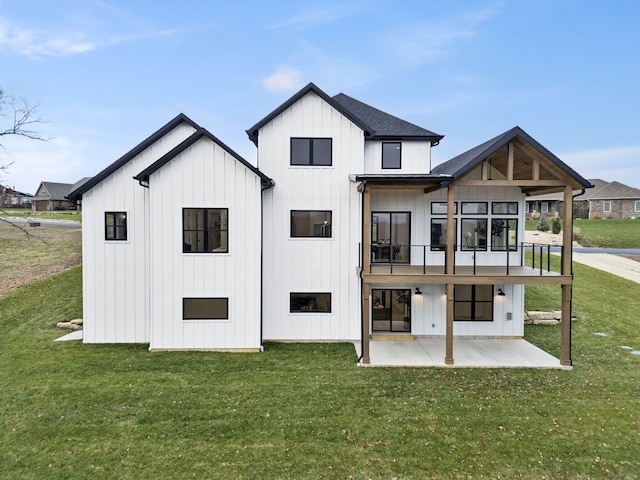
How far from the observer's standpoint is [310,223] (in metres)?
11.3

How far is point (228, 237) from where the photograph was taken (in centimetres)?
1030

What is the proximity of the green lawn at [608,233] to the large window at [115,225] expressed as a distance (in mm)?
35738

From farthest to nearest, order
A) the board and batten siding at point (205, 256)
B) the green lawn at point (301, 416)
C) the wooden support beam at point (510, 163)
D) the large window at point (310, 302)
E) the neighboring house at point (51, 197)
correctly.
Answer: the neighboring house at point (51, 197) < the large window at point (310, 302) < the board and batten siding at point (205, 256) < the wooden support beam at point (510, 163) < the green lawn at point (301, 416)

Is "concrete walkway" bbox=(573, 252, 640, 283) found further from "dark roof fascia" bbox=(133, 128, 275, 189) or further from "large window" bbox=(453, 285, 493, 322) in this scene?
"dark roof fascia" bbox=(133, 128, 275, 189)

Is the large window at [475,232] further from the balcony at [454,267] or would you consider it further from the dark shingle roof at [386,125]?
the dark shingle roof at [386,125]

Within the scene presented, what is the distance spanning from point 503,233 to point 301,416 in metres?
9.19

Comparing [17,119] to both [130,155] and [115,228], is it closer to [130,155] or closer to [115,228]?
[130,155]

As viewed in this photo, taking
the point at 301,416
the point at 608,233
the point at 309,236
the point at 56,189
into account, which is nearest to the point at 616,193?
the point at 608,233

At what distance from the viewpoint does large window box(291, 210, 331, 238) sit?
11242mm

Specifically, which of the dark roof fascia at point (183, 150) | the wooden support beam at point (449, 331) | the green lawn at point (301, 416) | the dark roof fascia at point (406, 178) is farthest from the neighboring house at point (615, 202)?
the dark roof fascia at point (183, 150)

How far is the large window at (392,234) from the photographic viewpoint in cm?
1170

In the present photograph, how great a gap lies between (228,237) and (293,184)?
2.75 m

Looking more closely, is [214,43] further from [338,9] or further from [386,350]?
[386,350]

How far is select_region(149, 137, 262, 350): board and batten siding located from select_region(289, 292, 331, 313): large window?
4.67ft
